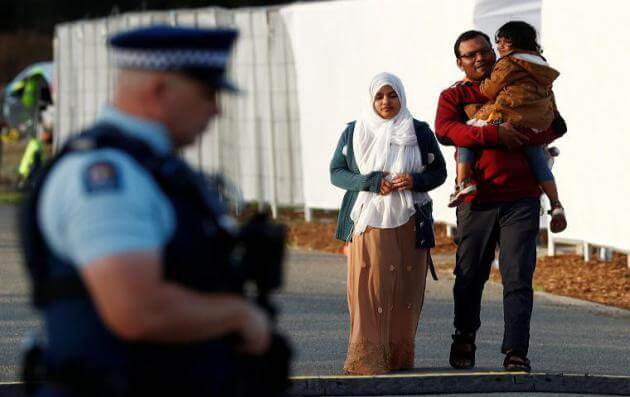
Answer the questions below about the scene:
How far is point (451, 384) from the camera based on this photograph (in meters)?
8.16

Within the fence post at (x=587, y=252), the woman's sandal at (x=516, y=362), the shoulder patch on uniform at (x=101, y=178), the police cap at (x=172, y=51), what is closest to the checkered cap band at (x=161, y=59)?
the police cap at (x=172, y=51)

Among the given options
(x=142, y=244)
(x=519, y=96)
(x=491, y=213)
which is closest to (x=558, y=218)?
(x=491, y=213)

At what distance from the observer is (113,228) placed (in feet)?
10.4

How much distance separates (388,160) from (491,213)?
2.07 ft

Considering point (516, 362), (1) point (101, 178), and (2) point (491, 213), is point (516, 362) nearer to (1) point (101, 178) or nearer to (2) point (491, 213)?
(2) point (491, 213)

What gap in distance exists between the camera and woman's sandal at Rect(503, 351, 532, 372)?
8305mm

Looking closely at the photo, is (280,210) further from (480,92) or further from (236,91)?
(236,91)

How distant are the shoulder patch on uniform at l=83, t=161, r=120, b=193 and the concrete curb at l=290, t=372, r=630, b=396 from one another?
194 inches

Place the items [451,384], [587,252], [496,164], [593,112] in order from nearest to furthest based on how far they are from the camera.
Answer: [451,384]
[496,164]
[593,112]
[587,252]

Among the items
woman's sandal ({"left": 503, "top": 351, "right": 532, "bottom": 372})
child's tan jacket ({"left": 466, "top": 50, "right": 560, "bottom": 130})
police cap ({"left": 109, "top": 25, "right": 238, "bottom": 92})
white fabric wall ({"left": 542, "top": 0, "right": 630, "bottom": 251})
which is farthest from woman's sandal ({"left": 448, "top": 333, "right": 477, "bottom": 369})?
police cap ({"left": 109, "top": 25, "right": 238, "bottom": 92})

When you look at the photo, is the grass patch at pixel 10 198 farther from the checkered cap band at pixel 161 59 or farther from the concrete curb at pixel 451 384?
the checkered cap band at pixel 161 59

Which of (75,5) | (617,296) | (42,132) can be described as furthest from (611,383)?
(75,5)

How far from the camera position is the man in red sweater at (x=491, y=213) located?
27.3 ft

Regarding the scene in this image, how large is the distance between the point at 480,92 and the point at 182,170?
5.30m
